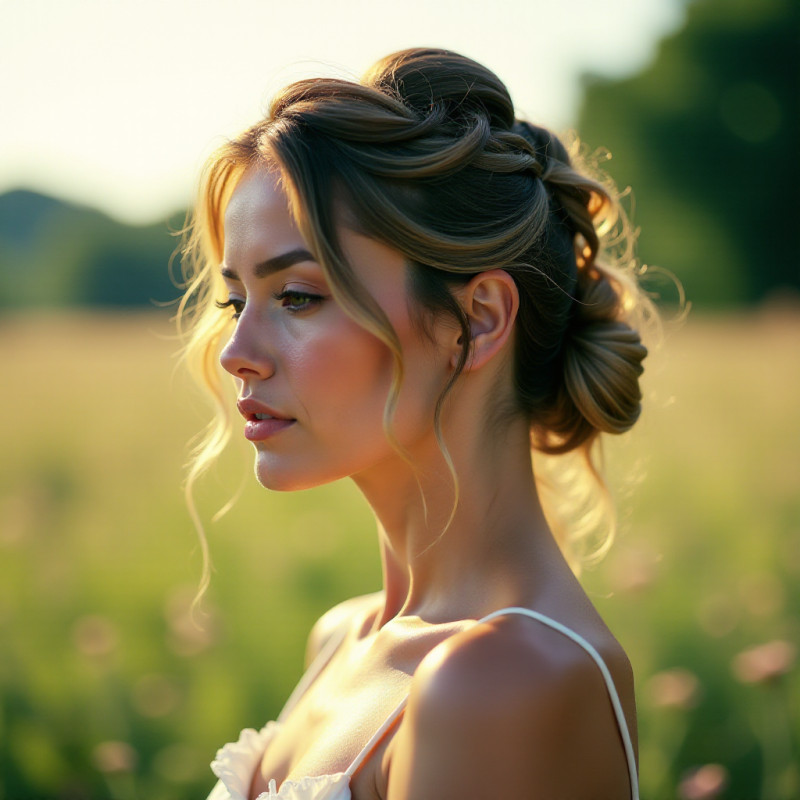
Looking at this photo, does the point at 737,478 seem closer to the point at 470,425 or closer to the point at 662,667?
the point at 662,667

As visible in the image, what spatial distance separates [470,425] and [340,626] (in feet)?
→ 2.54

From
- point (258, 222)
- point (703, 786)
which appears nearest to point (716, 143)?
point (703, 786)

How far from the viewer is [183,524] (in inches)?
209

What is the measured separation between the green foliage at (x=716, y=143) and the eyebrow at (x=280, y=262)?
44.5 feet

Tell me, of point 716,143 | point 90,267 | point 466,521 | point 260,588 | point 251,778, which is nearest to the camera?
point 466,521

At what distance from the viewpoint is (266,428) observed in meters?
1.88

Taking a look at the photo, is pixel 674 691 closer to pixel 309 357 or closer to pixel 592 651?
pixel 592 651

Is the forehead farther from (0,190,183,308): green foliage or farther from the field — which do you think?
(0,190,183,308): green foliage

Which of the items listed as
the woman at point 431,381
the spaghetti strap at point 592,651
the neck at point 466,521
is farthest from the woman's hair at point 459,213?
the spaghetti strap at point 592,651

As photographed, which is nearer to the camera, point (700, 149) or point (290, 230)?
point (290, 230)

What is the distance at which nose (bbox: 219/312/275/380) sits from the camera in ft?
6.05

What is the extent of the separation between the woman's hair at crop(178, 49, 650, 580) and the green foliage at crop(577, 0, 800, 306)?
12996mm

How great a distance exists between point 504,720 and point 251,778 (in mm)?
866

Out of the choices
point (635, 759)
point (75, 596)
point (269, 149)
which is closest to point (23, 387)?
point (75, 596)
